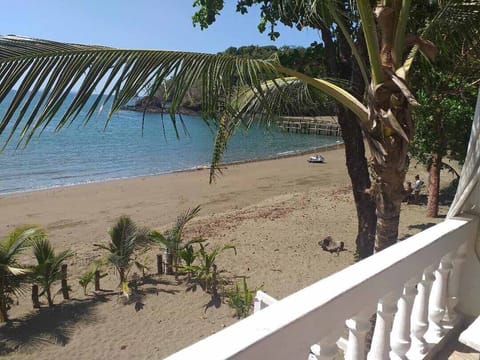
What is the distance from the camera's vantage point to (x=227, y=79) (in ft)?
9.23

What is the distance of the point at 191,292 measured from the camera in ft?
23.1

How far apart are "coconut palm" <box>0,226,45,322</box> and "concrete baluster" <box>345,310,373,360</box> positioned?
565cm

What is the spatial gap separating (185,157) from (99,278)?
25.9 meters

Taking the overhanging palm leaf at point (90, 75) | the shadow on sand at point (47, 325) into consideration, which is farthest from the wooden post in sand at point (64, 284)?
the overhanging palm leaf at point (90, 75)

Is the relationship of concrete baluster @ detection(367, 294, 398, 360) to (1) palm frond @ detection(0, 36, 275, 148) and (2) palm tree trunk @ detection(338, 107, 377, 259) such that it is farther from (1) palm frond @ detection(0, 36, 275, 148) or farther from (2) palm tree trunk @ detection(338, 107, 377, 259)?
(2) palm tree trunk @ detection(338, 107, 377, 259)

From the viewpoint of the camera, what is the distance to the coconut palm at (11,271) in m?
6.10

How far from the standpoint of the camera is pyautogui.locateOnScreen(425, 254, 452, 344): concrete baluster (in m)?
2.48

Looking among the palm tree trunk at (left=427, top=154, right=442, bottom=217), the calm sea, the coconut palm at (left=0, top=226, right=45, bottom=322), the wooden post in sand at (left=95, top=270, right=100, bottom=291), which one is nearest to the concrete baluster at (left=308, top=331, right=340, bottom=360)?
the coconut palm at (left=0, top=226, right=45, bottom=322)

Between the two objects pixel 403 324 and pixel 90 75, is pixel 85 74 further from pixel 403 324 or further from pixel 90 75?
pixel 403 324

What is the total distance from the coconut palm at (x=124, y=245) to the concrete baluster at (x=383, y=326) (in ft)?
18.1

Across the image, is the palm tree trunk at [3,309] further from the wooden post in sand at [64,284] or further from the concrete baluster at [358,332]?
the concrete baluster at [358,332]

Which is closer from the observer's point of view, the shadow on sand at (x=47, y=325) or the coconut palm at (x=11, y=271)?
the shadow on sand at (x=47, y=325)

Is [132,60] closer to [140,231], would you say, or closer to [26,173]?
[140,231]

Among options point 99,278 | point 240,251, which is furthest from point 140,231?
point 240,251
